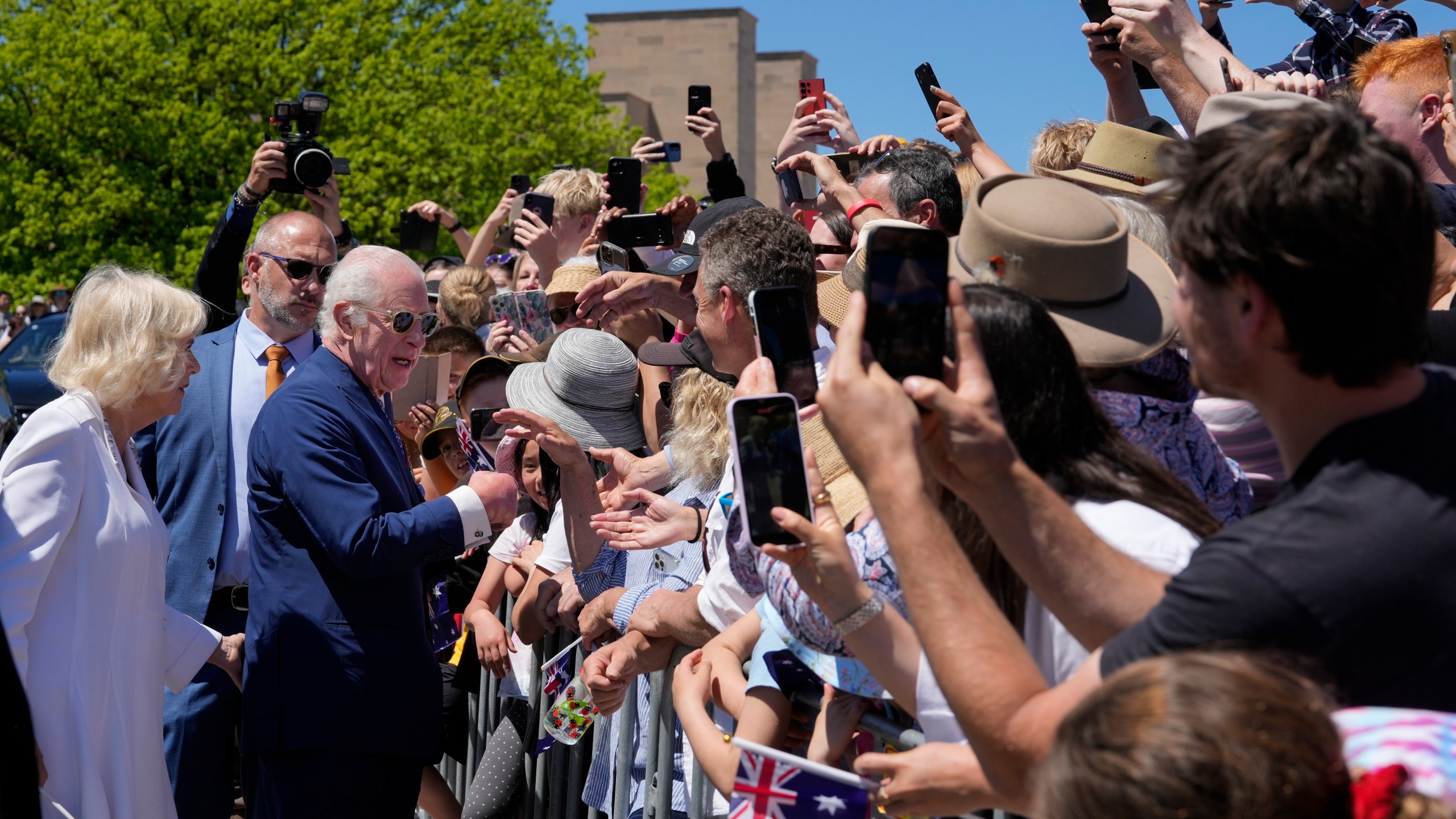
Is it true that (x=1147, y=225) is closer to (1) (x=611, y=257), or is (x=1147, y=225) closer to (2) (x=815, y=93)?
(1) (x=611, y=257)

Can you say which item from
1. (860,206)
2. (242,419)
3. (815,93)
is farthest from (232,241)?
(860,206)

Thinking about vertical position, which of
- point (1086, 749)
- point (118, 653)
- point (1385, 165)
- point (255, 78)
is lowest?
point (118, 653)

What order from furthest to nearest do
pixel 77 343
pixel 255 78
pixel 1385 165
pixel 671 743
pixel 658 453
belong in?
1. pixel 255 78
2. pixel 658 453
3. pixel 77 343
4. pixel 671 743
5. pixel 1385 165

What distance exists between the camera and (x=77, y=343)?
12.9 feet

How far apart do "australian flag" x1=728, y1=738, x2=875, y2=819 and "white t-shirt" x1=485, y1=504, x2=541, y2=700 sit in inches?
97.9

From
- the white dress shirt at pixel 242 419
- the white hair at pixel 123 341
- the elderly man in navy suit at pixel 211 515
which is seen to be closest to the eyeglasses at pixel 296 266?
the elderly man in navy suit at pixel 211 515

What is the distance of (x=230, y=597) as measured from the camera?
4.50 m

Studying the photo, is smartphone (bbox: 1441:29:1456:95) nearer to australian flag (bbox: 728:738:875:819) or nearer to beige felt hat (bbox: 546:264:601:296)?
australian flag (bbox: 728:738:875:819)

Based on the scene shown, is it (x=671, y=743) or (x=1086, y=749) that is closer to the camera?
(x=1086, y=749)

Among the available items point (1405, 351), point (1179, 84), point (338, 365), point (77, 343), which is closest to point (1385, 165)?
point (1405, 351)

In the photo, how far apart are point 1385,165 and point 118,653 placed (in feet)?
11.2

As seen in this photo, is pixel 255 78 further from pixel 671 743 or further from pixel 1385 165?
pixel 1385 165

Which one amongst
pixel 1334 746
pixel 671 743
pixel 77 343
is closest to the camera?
pixel 1334 746

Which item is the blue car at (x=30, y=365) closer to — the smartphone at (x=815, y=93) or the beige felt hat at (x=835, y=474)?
the smartphone at (x=815, y=93)
